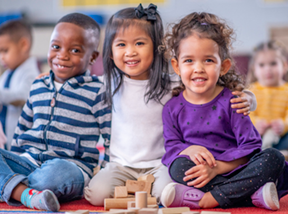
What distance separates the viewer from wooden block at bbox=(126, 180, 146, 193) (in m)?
1.06

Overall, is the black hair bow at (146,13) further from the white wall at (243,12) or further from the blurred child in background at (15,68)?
the white wall at (243,12)

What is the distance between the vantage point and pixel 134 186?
107cm

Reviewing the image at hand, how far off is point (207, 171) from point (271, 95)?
48.4 inches

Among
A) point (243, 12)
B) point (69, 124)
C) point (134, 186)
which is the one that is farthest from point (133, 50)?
point (243, 12)

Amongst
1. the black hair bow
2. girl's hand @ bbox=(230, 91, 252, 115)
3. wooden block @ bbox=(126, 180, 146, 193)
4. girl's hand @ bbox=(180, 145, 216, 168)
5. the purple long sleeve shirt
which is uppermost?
the black hair bow

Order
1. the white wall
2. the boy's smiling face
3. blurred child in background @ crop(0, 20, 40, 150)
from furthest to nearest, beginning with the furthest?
1. the white wall
2. blurred child in background @ crop(0, 20, 40, 150)
3. the boy's smiling face

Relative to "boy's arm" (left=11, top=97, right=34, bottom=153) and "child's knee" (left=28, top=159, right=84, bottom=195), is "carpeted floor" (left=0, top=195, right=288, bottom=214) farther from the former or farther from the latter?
"boy's arm" (left=11, top=97, right=34, bottom=153)

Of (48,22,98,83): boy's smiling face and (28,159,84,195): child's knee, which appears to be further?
(48,22,98,83): boy's smiling face

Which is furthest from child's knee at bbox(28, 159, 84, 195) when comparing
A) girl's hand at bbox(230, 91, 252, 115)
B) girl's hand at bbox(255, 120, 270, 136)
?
girl's hand at bbox(255, 120, 270, 136)

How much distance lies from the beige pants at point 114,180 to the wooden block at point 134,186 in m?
0.04

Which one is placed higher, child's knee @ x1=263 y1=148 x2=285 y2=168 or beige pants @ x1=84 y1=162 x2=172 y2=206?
child's knee @ x1=263 y1=148 x2=285 y2=168

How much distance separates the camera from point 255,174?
958 millimetres

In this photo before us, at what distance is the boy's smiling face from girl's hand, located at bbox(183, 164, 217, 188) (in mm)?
611

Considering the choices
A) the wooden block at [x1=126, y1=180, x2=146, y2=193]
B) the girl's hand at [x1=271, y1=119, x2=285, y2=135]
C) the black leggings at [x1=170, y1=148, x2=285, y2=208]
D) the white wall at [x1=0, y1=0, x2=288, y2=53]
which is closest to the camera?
the black leggings at [x1=170, y1=148, x2=285, y2=208]
